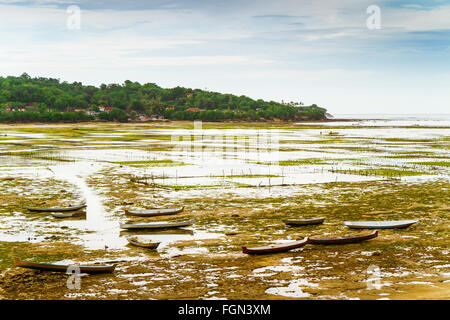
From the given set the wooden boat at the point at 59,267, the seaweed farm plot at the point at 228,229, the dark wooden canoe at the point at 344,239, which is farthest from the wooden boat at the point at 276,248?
the wooden boat at the point at 59,267

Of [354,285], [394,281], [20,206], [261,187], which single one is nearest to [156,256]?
[354,285]

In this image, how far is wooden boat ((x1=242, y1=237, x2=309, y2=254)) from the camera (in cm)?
2022

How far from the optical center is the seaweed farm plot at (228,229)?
55.8ft

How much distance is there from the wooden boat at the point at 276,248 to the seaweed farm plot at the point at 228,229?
26 cm

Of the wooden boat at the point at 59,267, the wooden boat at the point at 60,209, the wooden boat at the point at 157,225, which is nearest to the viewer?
the wooden boat at the point at 59,267

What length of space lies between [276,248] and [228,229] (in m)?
4.95

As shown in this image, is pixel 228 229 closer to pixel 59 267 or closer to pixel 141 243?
pixel 141 243

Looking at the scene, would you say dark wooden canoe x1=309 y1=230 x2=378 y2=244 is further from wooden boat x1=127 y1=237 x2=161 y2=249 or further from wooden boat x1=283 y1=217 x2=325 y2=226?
wooden boat x1=127 y1=237 x2=161 y2=249

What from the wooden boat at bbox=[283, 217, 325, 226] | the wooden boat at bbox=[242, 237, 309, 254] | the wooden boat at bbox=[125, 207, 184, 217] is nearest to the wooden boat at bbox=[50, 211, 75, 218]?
the wooden boat at bbox=[125, 207, 184, 217]

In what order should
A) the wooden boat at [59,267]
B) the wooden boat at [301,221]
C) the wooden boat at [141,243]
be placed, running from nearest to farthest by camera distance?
the wooden boat at [59,267], the wooden boat at [141,243], the wooden boat at [301,221]

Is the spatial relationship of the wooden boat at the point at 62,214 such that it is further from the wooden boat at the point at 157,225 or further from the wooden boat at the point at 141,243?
the wooden boat at the point at 141,243
